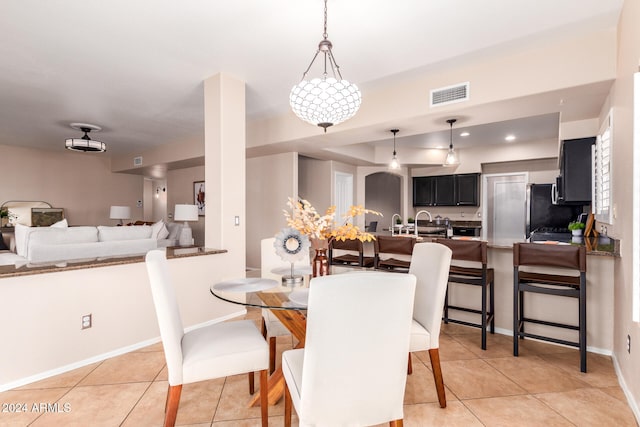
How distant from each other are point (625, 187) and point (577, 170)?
1.51 m

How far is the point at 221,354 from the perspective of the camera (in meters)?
1.69

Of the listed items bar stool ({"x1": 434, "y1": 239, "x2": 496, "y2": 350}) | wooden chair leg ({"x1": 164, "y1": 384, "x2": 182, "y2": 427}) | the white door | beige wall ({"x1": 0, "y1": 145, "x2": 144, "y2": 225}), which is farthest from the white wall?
beige wall ({"x1": 0, "y1": 145, "x2": 144, "y2": 225})

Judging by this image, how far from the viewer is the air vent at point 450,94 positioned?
3207 millimetres

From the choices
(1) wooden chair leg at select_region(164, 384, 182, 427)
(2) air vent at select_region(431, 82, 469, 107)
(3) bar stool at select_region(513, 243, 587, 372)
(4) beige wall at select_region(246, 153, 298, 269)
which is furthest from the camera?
(4) beige wall at select_region(246, 153, 298, 269)

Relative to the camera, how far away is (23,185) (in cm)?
705

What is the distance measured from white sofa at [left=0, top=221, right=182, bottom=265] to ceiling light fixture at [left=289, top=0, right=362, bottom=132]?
2.27 metres

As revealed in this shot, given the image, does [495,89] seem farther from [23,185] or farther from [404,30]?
[23,185]

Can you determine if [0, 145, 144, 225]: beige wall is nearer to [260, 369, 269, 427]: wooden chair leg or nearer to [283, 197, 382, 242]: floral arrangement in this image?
[283, 197, 382, 242]: floral arrangement

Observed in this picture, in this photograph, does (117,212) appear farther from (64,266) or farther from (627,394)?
(627,394)

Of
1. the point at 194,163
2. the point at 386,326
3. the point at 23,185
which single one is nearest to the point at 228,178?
the point at 386,326

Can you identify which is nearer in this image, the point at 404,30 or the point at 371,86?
the point at 404,30

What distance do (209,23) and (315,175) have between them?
173 inches

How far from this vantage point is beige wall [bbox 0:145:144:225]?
6.94 meters

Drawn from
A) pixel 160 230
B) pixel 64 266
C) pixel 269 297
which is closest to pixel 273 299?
pixel 269 297
